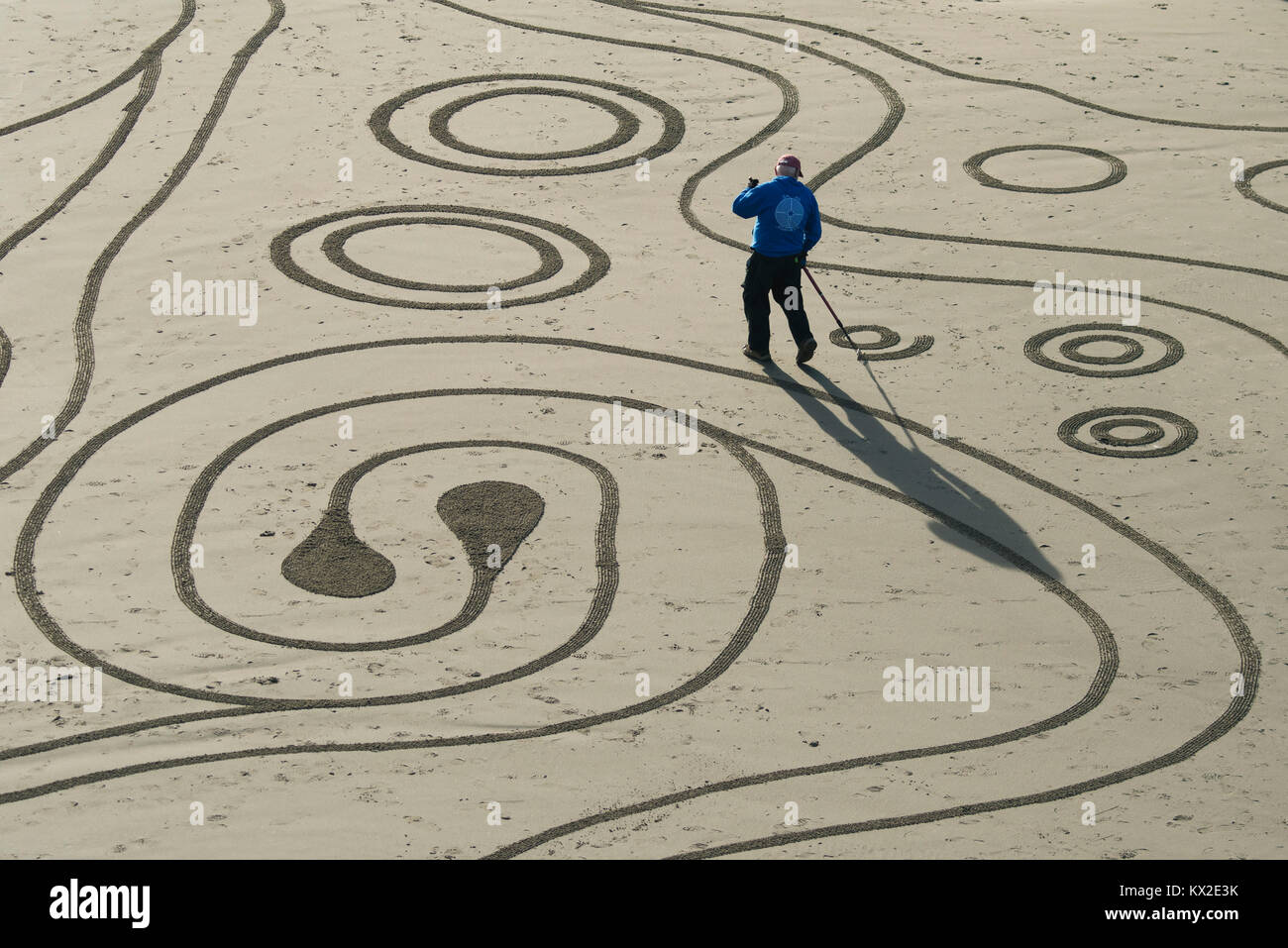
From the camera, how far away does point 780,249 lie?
15.0m

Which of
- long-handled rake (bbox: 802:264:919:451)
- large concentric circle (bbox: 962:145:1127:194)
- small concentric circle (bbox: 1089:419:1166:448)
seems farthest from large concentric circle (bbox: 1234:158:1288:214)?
long-handled rake (bbox: 802:264:919:451)

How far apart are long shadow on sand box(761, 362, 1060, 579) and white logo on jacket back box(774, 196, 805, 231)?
134 cm

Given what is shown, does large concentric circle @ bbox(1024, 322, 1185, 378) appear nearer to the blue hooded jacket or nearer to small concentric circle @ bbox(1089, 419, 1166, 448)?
small concentric circle @ bbox(1089, 419, 1166, 448)

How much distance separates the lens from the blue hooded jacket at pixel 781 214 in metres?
14.8

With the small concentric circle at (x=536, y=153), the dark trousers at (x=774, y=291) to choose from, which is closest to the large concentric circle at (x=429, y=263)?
the small concentric circle at (x=536, y=153)

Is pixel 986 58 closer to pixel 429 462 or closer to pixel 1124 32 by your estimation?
pixel 1124 32

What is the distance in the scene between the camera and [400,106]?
1992 cm

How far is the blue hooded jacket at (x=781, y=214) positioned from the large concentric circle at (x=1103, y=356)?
2432mm

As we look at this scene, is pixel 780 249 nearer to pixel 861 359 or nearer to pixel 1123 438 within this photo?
pixel 861 359

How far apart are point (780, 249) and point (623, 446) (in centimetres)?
255

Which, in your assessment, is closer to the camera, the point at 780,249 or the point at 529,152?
the point at 780,249

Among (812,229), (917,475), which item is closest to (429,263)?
(812,229)

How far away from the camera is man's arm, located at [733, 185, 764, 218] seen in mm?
14789

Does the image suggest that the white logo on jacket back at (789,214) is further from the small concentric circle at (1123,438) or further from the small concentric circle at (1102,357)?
the small concentric circle at (1123,438)
